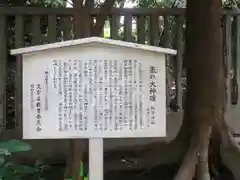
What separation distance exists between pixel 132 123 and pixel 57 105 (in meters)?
0.58

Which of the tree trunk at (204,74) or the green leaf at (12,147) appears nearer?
the green leaf at (12,147)

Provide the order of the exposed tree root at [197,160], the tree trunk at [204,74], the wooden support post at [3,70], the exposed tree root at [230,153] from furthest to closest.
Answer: the wooden support post at [3,70] → the exposed tree root at [230,153] → the tree trunk at [204,74] → the exposed tree root at [197,160]

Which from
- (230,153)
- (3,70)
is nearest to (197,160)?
(230,153)

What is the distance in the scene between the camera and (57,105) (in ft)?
13.1

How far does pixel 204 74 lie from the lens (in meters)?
5.11

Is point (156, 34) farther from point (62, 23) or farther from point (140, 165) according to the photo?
point (140, 165)

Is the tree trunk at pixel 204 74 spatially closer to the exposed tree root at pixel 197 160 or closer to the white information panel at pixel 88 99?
the exposed tree root at pixel 197 160

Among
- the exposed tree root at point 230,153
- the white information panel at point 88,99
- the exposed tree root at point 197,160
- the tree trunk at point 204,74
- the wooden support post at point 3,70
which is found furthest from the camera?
the wooden support post at point 3,70

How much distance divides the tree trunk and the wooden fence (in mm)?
997

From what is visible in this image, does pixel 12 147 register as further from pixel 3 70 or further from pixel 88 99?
pixel 3 70

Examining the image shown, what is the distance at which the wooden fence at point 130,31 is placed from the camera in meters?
5.94

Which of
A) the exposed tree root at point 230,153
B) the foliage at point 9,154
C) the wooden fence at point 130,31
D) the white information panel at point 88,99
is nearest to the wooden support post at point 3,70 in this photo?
the wooden fence at point 130,31

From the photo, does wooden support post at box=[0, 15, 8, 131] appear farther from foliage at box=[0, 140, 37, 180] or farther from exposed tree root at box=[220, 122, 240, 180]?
exposed tree root at box=[220, 122, 240, 180]

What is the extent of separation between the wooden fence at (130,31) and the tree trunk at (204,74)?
997 mm
